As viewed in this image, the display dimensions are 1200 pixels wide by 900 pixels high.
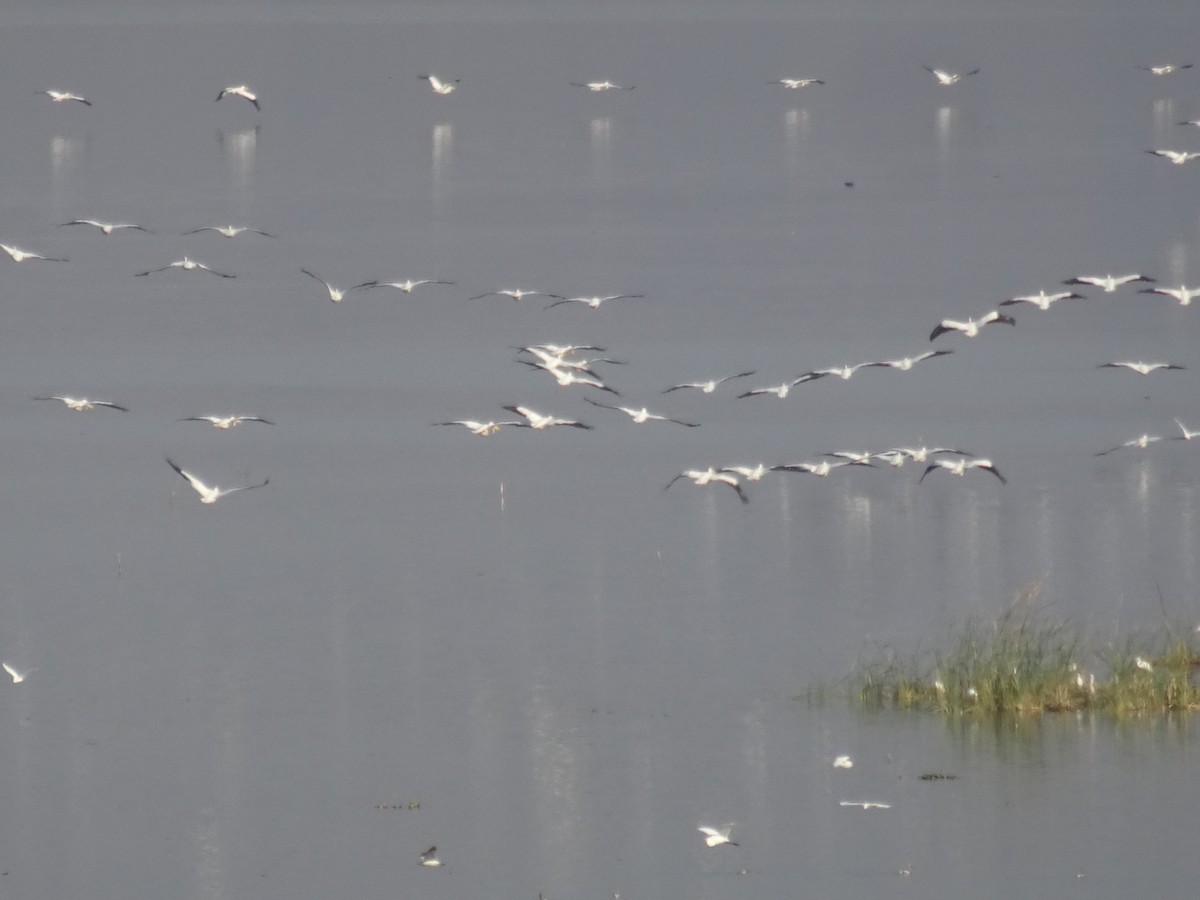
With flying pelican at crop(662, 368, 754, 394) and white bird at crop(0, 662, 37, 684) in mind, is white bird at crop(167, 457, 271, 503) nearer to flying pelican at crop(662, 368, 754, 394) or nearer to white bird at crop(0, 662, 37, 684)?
white bird at crop(0, 662, 37, 684)

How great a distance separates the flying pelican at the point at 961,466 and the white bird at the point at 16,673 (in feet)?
32.6

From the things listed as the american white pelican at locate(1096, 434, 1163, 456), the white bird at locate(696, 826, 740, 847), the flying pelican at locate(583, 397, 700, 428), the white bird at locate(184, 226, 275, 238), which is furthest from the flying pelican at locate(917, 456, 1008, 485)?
the white bird at locate(184, 226, 275, 238)

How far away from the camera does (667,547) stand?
79.7 ft

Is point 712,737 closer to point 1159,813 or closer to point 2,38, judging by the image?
point 1159,813

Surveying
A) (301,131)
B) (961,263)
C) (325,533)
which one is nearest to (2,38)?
(301,131)

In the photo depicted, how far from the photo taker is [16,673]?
19.4 meters

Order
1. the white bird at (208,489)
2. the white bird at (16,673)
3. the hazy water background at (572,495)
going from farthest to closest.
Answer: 1. the white bird at (208,489)
2. the white bird at (16,673)
3. the hazy water background at (572,495)

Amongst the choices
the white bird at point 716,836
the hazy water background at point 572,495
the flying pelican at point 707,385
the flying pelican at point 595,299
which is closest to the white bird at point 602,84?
the hazy water background at point 572,495

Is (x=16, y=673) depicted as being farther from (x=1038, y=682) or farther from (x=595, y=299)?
(x=595, y=299)

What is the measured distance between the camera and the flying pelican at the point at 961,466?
2595 centimetres

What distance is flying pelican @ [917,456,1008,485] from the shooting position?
2595 centimetres

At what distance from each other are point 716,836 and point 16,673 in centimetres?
709

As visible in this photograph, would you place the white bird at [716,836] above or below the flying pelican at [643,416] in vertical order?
below

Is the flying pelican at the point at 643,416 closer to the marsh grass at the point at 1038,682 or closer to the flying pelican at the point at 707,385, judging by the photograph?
the flying pelican at the point at 707,385
